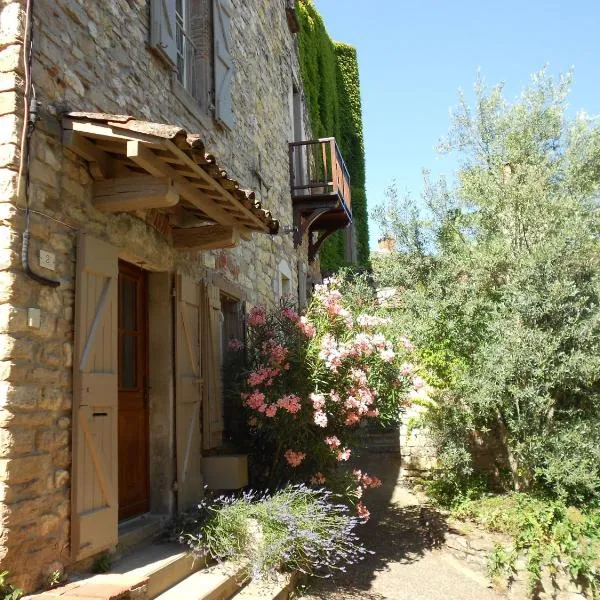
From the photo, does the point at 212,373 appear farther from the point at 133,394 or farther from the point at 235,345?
the point at 133,394

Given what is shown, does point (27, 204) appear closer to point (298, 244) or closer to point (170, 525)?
point (170, 525)

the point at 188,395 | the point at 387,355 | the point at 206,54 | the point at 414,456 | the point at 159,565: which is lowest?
the point at 414,456

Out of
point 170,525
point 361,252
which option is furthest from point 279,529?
point 361,252

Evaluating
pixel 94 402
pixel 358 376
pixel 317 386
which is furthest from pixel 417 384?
pixel 94 402

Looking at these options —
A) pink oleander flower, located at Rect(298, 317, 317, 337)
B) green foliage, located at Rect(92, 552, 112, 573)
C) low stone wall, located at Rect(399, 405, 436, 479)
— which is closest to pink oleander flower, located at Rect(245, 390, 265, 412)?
pink oleander flower, located at Rect(298, 317, 317, 337)

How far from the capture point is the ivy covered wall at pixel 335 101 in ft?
43.2

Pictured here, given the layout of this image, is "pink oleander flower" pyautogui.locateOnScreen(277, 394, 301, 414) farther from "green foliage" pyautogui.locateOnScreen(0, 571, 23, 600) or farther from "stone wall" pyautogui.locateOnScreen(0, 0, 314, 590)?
"green foliage" pyautogui.locateOnScreen(0, 571, 23, 600)

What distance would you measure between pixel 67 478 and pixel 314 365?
2.49 metres

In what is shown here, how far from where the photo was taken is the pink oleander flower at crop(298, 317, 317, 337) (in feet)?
17.9

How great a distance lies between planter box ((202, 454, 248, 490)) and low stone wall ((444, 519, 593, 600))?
9.16ft

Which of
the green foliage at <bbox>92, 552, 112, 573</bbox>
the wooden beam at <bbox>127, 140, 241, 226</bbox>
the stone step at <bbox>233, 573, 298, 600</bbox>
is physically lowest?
the stone step at <bbox>233, 573, 298, 600</bbox>

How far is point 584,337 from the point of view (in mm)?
6457

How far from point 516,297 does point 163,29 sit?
15.2 ft

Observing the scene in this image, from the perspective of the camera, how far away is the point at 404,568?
19.1 ft
